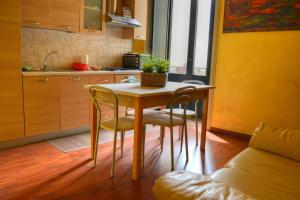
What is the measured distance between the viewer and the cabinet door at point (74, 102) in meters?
3.39

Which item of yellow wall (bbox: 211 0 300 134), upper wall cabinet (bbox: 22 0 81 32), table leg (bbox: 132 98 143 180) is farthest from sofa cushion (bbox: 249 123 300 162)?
upper wall cabinet (bbox: 22 0 81 32)

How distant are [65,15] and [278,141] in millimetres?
2967

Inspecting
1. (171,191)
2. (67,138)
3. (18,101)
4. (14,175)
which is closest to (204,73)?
(67,138)

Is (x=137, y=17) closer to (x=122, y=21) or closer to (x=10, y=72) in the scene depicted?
(x=122, y=21)

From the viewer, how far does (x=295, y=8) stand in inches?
126

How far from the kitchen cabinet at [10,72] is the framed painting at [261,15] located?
9.03 ft

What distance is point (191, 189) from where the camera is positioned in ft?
2.94

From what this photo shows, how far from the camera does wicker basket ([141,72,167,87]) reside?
2.72m

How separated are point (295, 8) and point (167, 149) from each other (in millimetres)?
2333

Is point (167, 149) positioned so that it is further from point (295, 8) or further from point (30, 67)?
point (295, 8)

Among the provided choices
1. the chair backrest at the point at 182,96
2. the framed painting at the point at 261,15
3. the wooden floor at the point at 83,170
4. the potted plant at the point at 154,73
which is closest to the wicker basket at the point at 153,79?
the potted plant at the point at 154,73

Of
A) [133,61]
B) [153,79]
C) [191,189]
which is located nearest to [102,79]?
[133,61]

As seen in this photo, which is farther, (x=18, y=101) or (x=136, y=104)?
(x=18, y=101)

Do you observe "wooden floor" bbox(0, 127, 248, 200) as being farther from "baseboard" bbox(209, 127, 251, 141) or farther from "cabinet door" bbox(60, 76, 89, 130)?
"cabinet door" bbox(60, 76, 89, 130)
